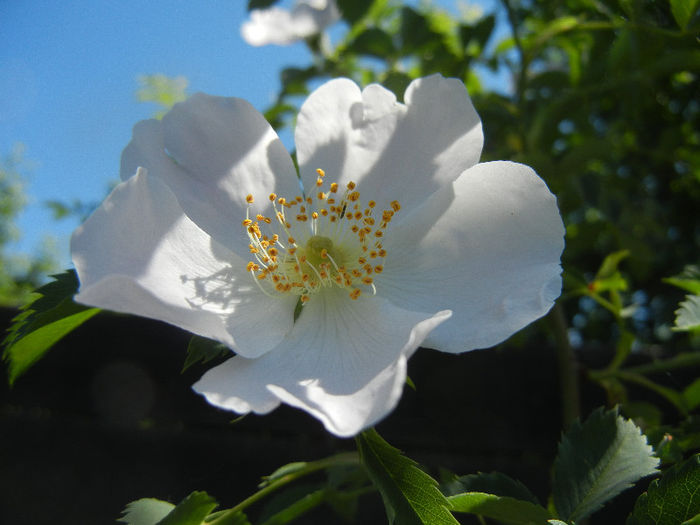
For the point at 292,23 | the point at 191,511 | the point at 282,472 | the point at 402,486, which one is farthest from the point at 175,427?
the point at 292,23

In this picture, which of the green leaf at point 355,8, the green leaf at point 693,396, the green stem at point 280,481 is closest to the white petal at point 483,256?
the green stem at point 280,481

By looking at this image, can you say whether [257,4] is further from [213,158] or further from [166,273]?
[166,273]

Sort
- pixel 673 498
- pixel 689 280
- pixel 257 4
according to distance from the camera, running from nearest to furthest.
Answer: pixel 673 498, pixel 689 280, pixel 257 4

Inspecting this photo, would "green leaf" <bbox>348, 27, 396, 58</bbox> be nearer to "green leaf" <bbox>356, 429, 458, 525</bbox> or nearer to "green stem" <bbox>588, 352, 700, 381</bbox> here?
"green stem" <bbox>588, 352, 700, 381</bbox>

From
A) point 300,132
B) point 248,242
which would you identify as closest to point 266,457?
point 248,242

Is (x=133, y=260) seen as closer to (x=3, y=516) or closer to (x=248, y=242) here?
(x=248, y=242)

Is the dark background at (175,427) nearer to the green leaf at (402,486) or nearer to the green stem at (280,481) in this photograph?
the green stem at (280,481)
